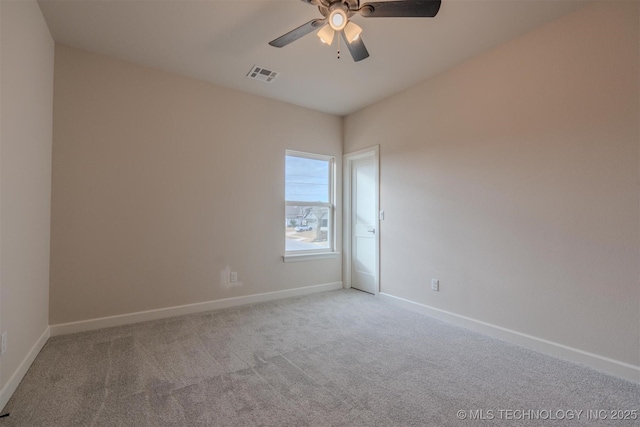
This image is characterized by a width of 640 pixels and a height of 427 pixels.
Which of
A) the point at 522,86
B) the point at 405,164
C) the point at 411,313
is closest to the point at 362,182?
the point at 405,164

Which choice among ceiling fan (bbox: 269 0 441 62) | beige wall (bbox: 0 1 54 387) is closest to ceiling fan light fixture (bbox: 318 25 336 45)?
ceiling fan (bbox: 269 0 441 62)

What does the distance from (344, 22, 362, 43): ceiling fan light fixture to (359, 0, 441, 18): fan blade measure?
94 millimetres

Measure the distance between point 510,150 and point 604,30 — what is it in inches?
39.3

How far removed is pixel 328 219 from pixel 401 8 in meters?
3.11

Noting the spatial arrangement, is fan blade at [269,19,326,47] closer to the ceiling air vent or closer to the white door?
the ceiling air vent

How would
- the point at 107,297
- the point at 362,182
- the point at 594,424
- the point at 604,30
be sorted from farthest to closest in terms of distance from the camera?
the point at 362,182 → the point at 107,297 → the point at 604,30 → the point at 594,424

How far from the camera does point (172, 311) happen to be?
3.27 meters

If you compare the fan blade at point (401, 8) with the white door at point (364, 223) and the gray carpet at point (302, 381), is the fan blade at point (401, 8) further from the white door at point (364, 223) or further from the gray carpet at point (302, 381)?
the gray carpet at point (302, 381)

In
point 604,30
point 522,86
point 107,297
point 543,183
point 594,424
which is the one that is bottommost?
point 594,424

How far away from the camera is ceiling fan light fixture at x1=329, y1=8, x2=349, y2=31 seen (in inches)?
75.8

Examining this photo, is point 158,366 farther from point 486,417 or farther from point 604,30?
point 604,30

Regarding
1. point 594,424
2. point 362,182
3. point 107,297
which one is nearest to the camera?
point 594,424

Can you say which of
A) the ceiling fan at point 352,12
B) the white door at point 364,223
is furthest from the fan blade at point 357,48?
the white door at point 364,223

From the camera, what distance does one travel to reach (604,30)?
2.16m
